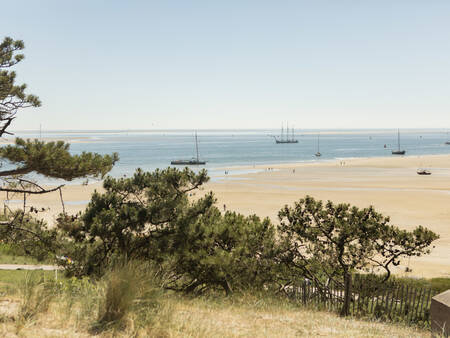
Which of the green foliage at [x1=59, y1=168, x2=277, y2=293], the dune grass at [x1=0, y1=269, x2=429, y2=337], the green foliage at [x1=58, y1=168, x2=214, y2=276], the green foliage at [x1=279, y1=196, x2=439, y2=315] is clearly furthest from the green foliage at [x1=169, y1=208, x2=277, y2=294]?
the dune grass at [x1=0, y1=269, x2=429, y2=337]

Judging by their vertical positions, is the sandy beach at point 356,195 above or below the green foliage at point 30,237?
below

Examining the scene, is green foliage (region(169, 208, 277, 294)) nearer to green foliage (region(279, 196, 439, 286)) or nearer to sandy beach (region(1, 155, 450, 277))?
green foliage (region(279, 196, 439, 286))

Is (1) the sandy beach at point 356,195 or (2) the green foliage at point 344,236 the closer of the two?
(2) the green foliage at point 344,236

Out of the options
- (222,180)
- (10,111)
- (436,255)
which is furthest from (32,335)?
(222,180)

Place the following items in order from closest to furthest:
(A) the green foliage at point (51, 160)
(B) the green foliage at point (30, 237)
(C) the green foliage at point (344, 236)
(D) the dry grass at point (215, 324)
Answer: (D) the dry grass at point (215, 324) → (A) the green foliage at point (51, 160) → (B) the green foliage at point (30, 237) → (C) the green foliage at point (344, 236)

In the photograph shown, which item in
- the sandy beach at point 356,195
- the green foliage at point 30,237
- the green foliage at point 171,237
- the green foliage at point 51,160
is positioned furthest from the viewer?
the sandy beach at point 356,195

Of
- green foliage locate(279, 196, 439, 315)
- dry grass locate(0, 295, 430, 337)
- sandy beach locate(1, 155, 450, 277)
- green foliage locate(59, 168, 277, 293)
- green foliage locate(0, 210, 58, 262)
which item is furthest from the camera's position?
sandy beach locate(1, 155, 450, 277)

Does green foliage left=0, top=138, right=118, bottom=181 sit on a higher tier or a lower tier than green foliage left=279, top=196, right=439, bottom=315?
higher

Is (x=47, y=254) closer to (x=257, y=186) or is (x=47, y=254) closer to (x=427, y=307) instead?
(x=427, y=307)

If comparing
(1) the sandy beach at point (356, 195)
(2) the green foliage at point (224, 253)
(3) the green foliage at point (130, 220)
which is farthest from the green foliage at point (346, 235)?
(1) the sandy beach at point (356, 195)

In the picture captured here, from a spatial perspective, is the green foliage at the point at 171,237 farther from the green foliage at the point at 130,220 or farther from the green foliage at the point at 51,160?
the green foliage at the point at 51,160

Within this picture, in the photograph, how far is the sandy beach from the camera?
33625 mm

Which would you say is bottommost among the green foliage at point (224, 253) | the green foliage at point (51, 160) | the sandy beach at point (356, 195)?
the sandy beach at point (356, 195)

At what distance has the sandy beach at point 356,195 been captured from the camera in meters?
33.6
